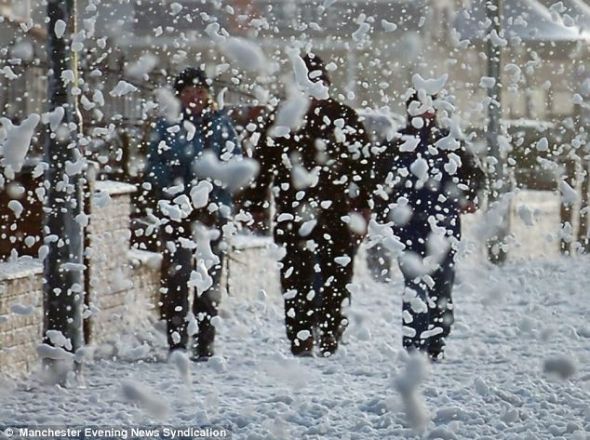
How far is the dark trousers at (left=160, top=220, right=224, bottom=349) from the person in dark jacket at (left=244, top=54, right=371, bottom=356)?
380mm

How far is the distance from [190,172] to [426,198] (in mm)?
1228

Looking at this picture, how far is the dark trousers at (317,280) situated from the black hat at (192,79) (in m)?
0.86

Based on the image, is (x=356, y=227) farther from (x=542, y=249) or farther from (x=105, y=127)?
(x=542, y=249)

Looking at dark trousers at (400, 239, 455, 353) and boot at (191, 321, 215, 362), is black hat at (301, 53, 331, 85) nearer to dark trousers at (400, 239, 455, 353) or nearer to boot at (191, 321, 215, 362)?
dark trousers at (400, 239, 455, 353)

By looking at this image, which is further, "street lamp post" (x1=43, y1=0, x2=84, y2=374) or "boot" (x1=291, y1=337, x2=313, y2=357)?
"boot" (x1=291, y1=337, x2=313, y2=357)

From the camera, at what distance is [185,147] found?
6.60 metres

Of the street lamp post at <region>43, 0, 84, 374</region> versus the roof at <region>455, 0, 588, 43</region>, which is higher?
the roof at <region>455, 0, 588, 43</region>

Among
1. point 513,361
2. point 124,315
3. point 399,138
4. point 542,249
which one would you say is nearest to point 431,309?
point 513,361

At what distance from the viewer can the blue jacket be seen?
6570 millimetres

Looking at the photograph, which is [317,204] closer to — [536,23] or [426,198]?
[426,198]

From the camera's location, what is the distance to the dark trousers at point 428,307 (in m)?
6.77

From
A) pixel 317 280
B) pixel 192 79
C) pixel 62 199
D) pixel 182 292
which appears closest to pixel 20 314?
pixel 62 199

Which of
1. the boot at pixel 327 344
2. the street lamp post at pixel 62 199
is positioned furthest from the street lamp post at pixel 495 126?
the street lamp post at pixel 62 199

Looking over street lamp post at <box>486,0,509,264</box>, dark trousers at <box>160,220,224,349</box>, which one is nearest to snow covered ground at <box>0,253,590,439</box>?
dark trousers at <box>160,220,224,349</box>
